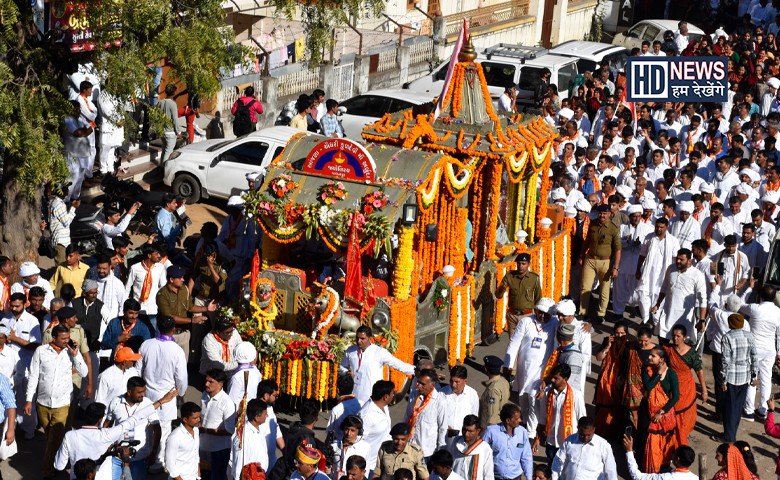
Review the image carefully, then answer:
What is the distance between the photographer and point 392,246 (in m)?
13.0

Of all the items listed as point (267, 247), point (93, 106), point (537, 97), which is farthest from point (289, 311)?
point (537, 97)

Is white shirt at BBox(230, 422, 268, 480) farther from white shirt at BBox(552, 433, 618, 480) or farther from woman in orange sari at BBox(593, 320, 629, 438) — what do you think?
woman in orange sari at BBox(593, 320, 629, 438)

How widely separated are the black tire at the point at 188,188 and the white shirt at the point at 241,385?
8.09m

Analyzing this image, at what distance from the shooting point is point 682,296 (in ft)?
48.6

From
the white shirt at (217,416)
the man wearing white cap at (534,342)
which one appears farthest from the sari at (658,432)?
the white shirt at (217,416)

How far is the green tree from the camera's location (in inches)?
537

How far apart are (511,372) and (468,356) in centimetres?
170

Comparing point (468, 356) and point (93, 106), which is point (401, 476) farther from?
point (93, 106)

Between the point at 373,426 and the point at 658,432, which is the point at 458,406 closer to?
the point at 373,426

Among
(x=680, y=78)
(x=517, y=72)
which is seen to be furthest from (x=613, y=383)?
(x=517, y=72)

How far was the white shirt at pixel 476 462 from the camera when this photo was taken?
9.88 metres

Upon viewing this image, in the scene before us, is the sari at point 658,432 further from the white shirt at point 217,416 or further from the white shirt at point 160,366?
the white shirt at point 160,366

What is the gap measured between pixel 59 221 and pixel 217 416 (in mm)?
5652

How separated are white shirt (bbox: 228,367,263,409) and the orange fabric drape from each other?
430 cm
